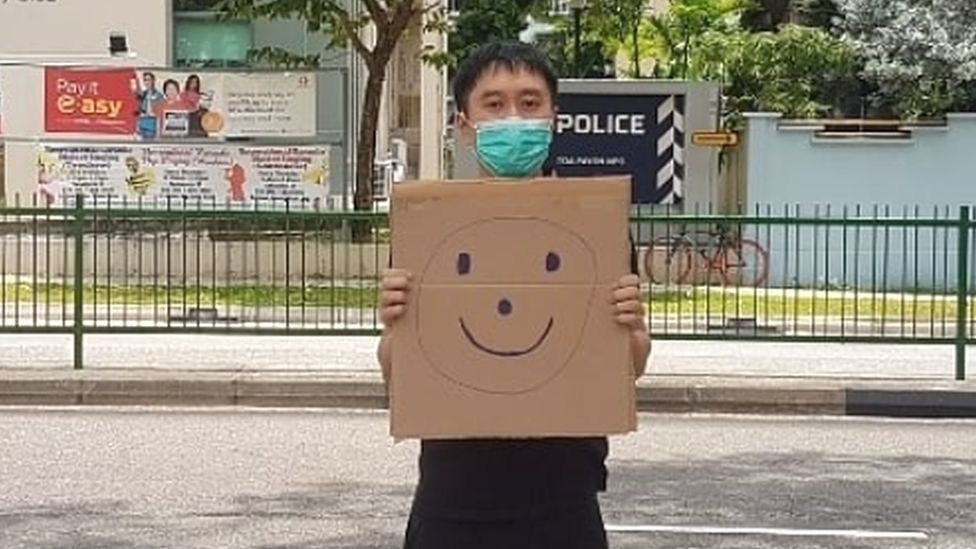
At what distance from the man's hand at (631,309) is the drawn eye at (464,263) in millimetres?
290

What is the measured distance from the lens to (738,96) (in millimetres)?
36562

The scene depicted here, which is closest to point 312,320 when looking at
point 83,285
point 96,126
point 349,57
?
point 83,285

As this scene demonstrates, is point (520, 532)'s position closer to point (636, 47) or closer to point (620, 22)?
point (620, 22)

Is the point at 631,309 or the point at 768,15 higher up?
the point at 768,15

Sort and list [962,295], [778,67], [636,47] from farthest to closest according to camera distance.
Result: [636,47]
[778,67]
[962,295]

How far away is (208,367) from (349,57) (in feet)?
54.4

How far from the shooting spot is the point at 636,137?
2244 centimetres

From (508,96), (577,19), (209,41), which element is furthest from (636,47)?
(508,96)

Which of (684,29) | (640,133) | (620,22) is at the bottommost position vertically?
(640,133)

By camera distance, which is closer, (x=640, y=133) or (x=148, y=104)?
(x=640, y=133)

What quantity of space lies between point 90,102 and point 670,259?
10.1 metres

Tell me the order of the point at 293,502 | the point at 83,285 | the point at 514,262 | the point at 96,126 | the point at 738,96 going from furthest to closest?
the point at 738,96, the point at 96,126, the point at 83,285, the point at 293,502, the point at 514,262

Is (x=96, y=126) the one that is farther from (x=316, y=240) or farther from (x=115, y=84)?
(x=316, y=240)

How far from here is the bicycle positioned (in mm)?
15062
